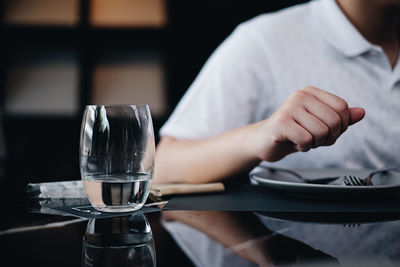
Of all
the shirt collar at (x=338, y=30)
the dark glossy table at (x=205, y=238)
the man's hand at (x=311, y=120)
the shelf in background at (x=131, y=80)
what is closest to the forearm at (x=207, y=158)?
the man's hand at (x=311, y=120)

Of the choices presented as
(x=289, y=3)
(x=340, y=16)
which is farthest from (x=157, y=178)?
(x=289, y=3)

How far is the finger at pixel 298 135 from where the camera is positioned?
0.71 meters

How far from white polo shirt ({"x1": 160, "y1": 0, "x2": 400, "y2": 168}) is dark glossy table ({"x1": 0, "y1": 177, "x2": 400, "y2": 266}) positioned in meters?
0.53

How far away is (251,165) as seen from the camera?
0.92 metres

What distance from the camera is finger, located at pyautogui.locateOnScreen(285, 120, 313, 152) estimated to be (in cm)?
71

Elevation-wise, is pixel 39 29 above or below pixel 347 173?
above

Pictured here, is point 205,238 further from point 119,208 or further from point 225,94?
point 225,94

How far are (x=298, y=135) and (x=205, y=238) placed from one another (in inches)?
10.3

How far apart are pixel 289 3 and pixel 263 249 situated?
7.99 feet

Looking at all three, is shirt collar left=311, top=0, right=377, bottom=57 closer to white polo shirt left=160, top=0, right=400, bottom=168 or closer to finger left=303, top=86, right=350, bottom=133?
white polo shirt left=160, top=0, right=400, bottom=168

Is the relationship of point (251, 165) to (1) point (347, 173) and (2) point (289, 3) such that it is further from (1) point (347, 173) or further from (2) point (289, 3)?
(2) point (289, 3)

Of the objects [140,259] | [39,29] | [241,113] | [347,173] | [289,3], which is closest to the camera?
[140,259]

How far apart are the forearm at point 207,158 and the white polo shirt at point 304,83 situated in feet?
0.39

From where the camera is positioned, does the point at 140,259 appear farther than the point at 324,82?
No
